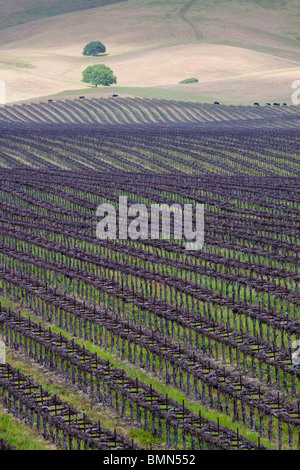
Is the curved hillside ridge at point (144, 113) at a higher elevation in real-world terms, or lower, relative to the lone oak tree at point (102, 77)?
lower

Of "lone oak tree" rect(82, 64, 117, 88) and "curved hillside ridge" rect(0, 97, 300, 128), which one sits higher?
"lone oak tree" rect(82, 64, 117, 88)

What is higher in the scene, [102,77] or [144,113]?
[102,77]

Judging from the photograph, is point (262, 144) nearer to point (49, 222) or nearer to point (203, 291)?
point (49, 222)

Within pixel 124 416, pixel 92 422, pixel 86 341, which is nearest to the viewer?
pixel 92 422

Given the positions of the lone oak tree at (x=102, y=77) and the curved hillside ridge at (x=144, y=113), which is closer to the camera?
the curved hillside ridge at (x=144, y=113)

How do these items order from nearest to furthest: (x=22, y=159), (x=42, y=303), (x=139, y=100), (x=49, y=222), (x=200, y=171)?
(x=42, y=303)
(x=49, y=222)
(x=200, y=171)
(x=22, y=159)
(x=139, y=100)

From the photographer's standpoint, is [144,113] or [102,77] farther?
[102,77]

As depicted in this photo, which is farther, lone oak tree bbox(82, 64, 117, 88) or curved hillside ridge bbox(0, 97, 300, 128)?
lone oak tree bbox(82, 64, 117, 88)

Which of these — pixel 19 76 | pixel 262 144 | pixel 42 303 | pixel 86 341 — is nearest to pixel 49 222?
pixel 42 303
